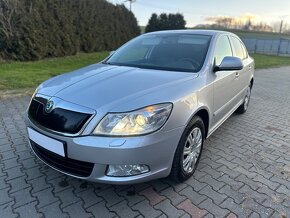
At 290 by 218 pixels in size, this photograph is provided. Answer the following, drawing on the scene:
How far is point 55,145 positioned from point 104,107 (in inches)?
23.0

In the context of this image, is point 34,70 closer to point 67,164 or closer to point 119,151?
point 67,164

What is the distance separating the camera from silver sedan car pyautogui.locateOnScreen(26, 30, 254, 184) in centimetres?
221

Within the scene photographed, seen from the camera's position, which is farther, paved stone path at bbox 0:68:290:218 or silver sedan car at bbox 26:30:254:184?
paved stone path at bbox 0:68:290:218

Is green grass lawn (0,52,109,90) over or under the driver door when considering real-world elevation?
under

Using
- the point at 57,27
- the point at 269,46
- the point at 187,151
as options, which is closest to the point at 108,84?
the point at 187,151

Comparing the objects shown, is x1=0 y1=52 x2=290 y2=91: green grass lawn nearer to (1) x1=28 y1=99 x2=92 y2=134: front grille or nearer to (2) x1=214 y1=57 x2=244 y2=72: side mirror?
(1) x1=28 y1=99 x2=92 y2=134: front grille

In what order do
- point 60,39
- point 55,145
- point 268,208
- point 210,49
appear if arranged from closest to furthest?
point 55,145 → point 268,208 → point 210,49 → point 60,39

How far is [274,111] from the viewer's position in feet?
20.2

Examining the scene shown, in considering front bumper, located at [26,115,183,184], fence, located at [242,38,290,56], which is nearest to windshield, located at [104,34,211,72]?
front bumper, located at [26,115,183,184]

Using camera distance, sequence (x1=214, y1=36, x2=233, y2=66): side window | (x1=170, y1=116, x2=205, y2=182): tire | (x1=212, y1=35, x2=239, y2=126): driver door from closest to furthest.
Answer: (x1=170, y1=116, x2=205, y2=182): tire, (x1=212, y1=35, x2=239, y2=126): driver door, (x1=214, y1=36, x2=233, y2=66): side window

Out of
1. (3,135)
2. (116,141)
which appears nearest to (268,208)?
(116,141)

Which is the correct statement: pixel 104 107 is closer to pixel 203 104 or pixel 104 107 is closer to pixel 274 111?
pixel 203 104

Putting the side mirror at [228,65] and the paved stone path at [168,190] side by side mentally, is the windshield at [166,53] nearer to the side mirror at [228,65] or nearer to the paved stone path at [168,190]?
the side mirror at [228,65]

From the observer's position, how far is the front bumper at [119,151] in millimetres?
2168
